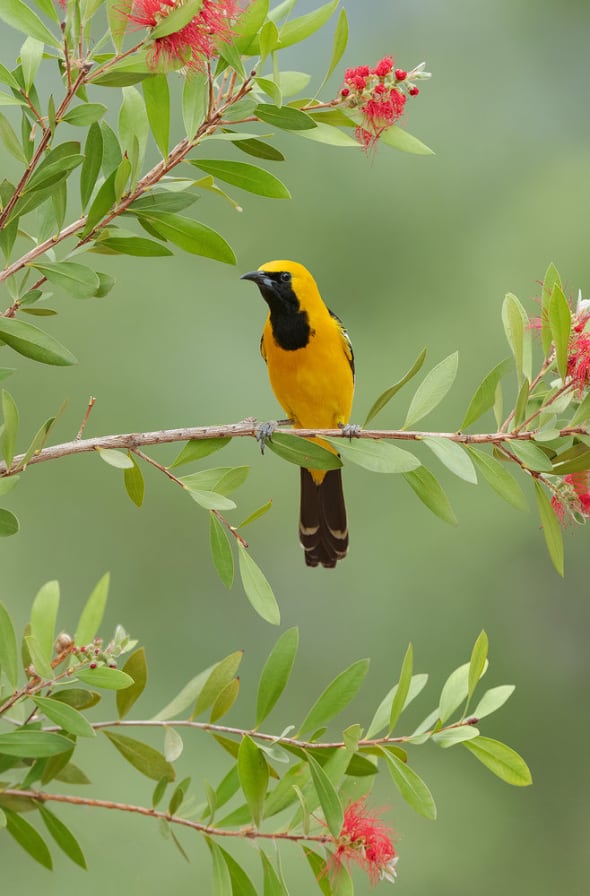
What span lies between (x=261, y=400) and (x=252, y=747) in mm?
4314

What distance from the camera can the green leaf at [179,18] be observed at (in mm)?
938

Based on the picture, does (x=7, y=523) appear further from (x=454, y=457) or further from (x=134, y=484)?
(x=454, y=457)

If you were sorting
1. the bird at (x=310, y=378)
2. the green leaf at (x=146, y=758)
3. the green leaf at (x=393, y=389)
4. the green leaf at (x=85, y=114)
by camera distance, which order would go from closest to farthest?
the green leaf at (x=85, y=114) → the green leaf at (x=393, y=389) → the green leaf at (x=146, y=758) → the bird at (x=310, y=378)

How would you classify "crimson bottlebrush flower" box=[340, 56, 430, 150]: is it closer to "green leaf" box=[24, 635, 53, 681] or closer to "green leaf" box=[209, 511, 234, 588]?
"green leaf" box=[209, 511, 234, 588]

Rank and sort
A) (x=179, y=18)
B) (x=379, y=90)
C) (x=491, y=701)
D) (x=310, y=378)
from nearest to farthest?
(x=179, y=18)
(x=379, y=90)
(x=491, y=701)
(x=310, y=378)

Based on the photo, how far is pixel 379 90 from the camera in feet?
3.79

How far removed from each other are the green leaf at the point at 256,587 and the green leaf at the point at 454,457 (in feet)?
0.82

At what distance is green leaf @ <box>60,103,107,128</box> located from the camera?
1.04 meters

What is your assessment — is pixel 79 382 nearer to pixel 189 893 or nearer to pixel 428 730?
pixel 189 893

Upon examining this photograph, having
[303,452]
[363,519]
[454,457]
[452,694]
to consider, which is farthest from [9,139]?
[363,519]

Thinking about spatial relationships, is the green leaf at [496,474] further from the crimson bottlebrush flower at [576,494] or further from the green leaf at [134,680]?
the green leaf at [134,680]

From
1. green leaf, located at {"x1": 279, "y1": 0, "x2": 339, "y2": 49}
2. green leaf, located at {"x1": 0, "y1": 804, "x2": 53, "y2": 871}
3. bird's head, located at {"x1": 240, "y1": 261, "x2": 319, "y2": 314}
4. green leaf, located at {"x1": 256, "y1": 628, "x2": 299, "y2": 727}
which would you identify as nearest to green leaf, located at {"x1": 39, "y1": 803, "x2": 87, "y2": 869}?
green leaf, located at {"x1": 0, "y1": 804, "x2": 53, "y2": 871}

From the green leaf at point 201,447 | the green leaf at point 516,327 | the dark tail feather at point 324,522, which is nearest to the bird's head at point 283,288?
the dark tail feather at point 324,522

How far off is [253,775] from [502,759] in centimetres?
30
